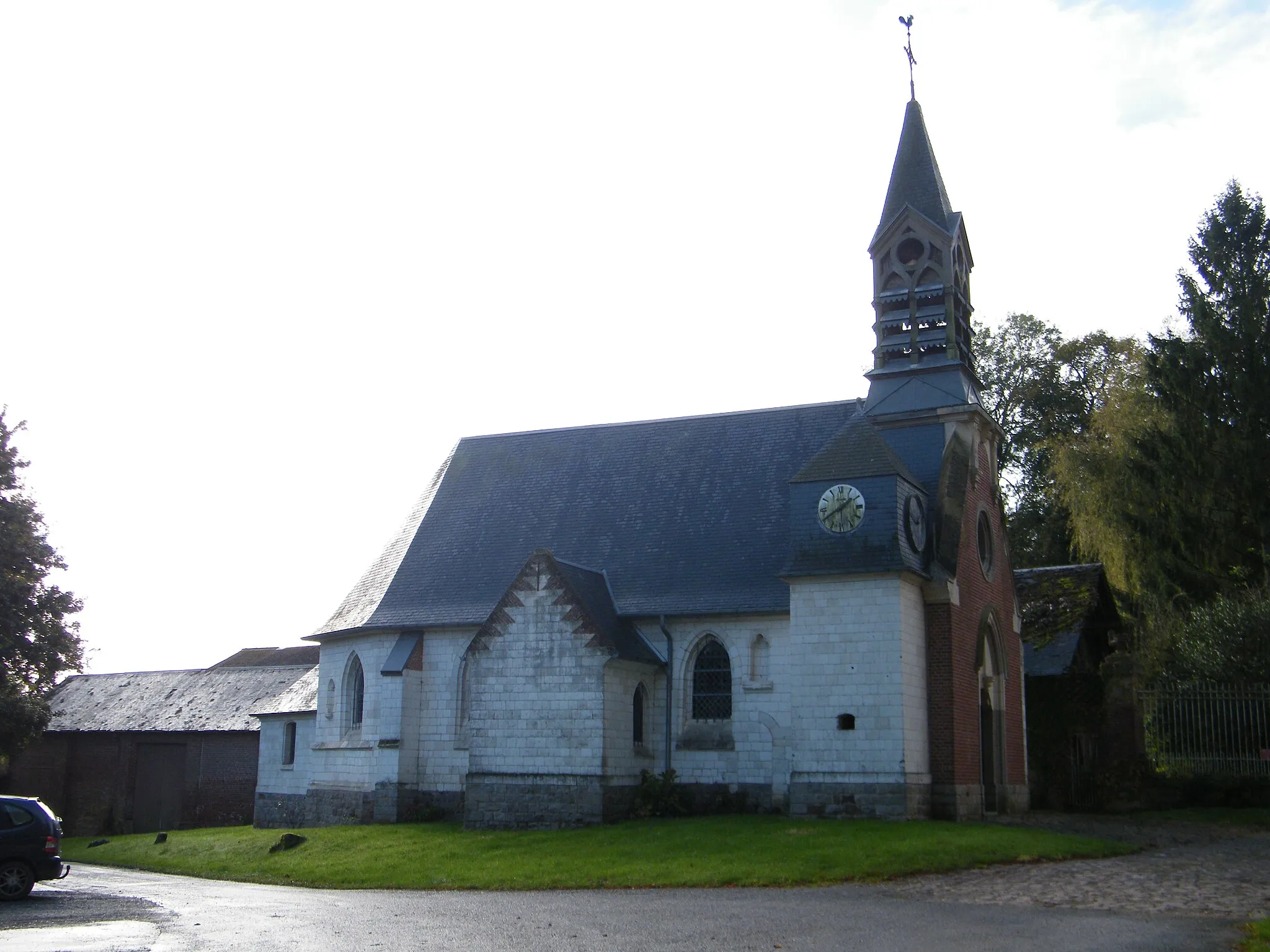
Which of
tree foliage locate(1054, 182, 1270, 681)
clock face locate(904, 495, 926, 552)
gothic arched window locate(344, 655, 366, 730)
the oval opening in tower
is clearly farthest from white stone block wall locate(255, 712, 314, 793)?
tree foliage locate(1054, 182, 1270, 681)

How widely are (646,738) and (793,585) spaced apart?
16.2 feet

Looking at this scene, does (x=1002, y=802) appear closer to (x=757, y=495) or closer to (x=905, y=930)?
(x=757, y=495)

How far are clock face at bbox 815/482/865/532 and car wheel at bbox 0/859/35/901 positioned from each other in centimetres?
1505

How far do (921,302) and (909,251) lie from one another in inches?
53.8

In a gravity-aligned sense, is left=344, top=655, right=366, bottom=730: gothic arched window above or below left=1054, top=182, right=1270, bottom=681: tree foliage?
below

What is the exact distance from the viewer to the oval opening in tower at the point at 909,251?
1115 inches

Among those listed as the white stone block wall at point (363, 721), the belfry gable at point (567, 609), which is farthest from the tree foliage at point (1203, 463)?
the white stone block wall at point (363, 721)

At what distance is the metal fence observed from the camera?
89.3 ft

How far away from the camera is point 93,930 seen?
13.3 m

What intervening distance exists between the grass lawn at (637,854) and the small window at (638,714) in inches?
91.7

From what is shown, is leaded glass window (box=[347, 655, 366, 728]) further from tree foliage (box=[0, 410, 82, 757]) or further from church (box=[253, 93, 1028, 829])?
tree foliage (box=[0, 410, 82, 757])

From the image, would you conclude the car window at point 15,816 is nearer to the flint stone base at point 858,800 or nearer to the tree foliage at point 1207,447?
the flint stone base at point 858,800

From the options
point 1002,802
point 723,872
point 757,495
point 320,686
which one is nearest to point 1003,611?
point 1002,802

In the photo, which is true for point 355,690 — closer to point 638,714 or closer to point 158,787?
point 638,714
